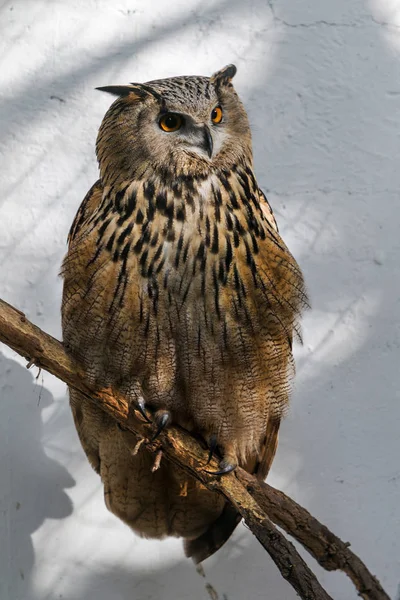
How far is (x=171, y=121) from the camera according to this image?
1582mm

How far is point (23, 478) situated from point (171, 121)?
1118mm

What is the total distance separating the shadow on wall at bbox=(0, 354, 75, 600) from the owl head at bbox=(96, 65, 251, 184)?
2.60 ft

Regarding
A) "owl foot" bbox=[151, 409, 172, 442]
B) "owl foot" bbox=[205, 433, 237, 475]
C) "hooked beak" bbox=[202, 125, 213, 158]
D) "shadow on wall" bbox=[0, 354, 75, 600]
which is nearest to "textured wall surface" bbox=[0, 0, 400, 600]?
"shadow on wall" bbox=[0, 354, 75, 600]

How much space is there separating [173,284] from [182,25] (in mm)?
1005

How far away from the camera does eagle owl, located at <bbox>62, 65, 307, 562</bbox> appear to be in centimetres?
159

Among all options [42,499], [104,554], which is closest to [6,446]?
[42,499]

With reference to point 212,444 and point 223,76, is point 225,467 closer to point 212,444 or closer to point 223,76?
point 212,444

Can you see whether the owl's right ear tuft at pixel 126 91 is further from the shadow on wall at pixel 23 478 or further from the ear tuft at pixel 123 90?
the shadow on wall at pixel 23 478

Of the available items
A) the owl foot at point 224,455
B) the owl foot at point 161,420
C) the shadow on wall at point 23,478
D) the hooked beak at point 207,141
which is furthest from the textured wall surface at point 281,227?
the hooked beak at point 207,141

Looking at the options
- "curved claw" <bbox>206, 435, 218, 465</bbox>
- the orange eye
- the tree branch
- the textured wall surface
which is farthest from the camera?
the textured wall surface

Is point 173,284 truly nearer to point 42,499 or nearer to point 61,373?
point 61,373

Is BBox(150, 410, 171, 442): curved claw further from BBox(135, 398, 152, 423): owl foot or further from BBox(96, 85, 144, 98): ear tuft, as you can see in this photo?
BBox(96, 85, 144, 98): ear tuft

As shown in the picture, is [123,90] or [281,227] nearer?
[123,90]

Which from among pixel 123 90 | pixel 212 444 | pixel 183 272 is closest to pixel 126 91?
pixel 123 90
